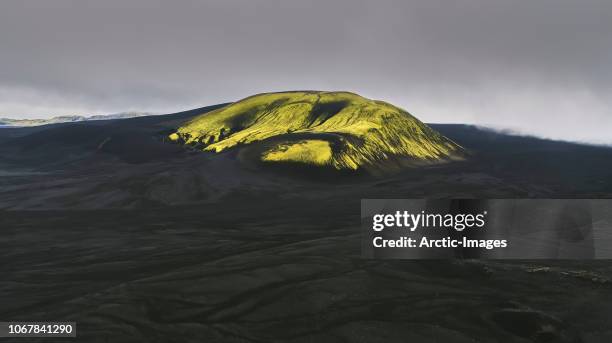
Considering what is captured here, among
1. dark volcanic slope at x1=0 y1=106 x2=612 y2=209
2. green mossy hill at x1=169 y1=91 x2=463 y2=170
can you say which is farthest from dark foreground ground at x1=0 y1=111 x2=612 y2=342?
green mossy hill at x1=169 y1=91 x2=463 y2=170

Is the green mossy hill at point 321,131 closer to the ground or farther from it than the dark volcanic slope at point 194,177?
farther from it

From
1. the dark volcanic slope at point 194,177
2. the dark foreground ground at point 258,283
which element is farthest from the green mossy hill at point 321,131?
the dark foreground ground at point 258,283

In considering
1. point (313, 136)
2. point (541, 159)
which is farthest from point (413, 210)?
point (541, 159)

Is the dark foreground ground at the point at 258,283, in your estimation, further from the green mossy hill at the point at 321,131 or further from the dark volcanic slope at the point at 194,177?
A: the green mossy hill at the point at 321,131

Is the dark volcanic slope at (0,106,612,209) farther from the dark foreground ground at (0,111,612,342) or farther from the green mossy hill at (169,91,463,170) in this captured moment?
the green mossy hill at (169,91,463,170)

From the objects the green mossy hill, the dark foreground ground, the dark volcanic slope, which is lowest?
the dark foreground ground

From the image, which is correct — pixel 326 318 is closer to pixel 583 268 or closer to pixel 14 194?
pixel 583 268

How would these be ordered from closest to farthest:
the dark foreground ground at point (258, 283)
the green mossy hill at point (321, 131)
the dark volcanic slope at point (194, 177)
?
1. the dark foreground ground at point (258, 283)
2. the dark volcanic slope at point (194, 177)
3. the green mossy hill at point (321, 131)

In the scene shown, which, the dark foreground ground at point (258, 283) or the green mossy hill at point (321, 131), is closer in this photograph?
the dark foreground ground at point (258, 283)
